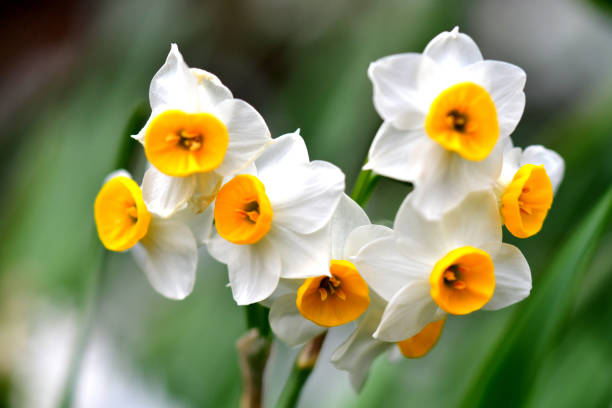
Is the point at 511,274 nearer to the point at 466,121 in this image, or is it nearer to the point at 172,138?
the point at 466,121

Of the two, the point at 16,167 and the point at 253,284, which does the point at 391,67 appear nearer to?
the point at 253,284

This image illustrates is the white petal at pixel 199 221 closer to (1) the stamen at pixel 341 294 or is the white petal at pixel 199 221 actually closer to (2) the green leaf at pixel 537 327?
(1) the stamen at pixel 341 294

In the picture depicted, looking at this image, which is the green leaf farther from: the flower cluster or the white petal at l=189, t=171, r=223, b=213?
the white petal at l=189, t=171, r=223, b=213

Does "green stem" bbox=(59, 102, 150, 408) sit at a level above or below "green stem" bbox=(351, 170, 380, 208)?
below

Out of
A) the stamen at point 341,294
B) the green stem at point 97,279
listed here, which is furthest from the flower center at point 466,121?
the green stem at point 97,279

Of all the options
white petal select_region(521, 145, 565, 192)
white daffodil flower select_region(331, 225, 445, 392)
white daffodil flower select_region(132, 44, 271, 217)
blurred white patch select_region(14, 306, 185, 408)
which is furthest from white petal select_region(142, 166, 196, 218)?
blurred white patch select_region(14, 306, 185, 408)

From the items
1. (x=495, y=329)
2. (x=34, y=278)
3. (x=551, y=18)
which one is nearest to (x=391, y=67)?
(x=495, y=329)
